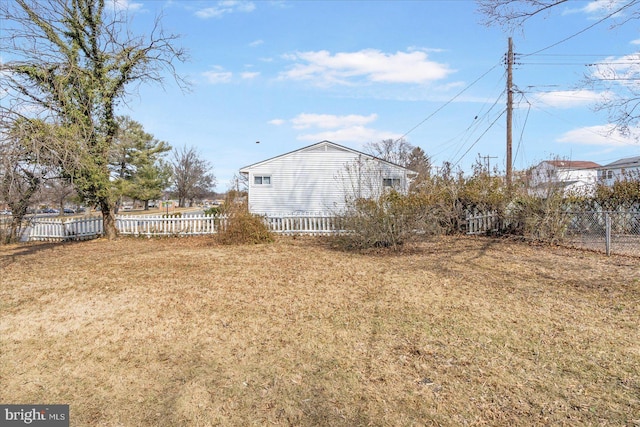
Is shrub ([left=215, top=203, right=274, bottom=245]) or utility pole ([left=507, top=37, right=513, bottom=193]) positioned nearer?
shrub ([left=215, top=203, right=274, bottom=245])

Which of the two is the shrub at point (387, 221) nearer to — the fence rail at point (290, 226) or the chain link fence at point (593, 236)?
the fence rail at point (290, 226)

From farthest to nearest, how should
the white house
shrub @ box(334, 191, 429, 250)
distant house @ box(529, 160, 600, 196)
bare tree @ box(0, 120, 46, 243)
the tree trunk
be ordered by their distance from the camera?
the white house, the tree trunk, distant house @ box(529, 160, 600, 196), shrub @ box(334, 191, 429, 250), bare tree @ box(0, 120, 46, 243)

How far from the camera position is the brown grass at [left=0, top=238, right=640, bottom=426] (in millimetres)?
2725

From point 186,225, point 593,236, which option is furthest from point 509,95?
point 186,225

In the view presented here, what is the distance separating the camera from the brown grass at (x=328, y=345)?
107 inches

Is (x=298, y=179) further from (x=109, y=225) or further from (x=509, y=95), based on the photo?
(x=509, y=95)

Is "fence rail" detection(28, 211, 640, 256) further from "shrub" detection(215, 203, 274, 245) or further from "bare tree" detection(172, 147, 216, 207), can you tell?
"bare tree" detection(172, 147, 216, 207)

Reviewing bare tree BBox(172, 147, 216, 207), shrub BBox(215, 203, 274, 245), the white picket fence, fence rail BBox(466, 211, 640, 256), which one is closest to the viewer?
fence rail BBox(466, 211, 640, 256)

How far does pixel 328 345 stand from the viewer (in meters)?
3.80

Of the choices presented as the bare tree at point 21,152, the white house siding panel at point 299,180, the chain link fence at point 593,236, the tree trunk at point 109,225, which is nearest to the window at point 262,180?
the white house siding panel at point 299,180

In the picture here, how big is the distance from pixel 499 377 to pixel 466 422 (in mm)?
795

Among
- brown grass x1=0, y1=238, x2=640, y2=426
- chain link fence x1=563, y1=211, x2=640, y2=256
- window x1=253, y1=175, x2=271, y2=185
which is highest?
window x1=253, y1=175, x2=271, y2=185

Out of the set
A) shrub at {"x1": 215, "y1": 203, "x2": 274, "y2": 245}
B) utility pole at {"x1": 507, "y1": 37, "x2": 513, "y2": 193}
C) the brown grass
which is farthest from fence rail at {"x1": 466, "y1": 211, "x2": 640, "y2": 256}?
shrub at {"x1": 215, "y1": 203, "x2": 274, "y2": 245}

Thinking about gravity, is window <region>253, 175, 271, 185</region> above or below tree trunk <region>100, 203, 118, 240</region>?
above
